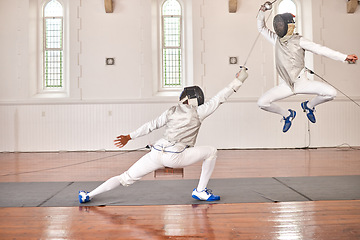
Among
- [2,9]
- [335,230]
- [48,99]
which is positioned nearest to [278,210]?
[335,230]

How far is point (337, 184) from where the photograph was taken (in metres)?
3.68

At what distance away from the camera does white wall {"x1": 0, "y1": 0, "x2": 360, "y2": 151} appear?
26.2ft

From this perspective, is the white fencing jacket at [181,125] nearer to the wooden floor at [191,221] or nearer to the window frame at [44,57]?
the wooden floor at [191,221]

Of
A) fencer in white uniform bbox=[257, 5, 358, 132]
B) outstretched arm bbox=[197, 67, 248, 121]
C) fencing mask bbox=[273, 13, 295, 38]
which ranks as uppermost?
fencing mask bbox=[273, 13, 295, 38]

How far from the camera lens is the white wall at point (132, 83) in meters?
7.98

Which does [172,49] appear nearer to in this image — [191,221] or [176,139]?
[176,139]

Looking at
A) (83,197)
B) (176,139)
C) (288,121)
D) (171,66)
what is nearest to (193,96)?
(176,139)

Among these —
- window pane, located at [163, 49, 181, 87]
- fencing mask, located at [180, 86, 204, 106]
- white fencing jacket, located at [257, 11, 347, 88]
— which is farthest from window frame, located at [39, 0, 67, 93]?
white fencing jacket, located at [257, 11, 347, 88]

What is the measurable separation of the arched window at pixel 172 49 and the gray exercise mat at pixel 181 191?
474 centimetres

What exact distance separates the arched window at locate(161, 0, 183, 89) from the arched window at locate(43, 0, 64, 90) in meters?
2.68

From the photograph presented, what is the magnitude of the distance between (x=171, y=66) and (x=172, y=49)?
1.47ft

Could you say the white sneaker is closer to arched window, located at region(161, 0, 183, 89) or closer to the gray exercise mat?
the gray exercise mat

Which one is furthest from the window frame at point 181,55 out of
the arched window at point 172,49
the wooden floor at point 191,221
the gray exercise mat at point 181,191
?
the wooden floor at point 191,221

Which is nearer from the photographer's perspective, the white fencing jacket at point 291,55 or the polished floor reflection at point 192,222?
the polished floor reflection at point 192,222
